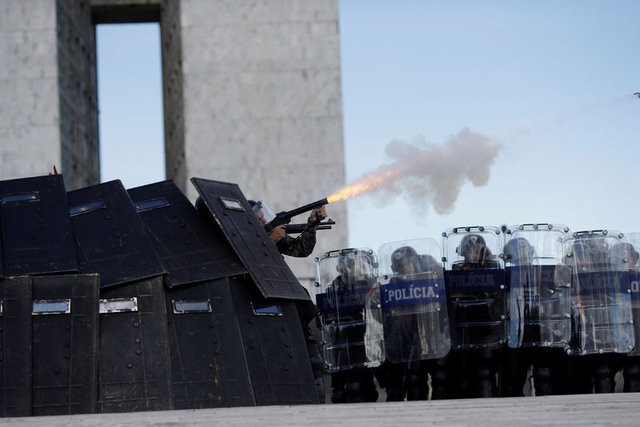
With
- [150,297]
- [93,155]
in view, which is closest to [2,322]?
[150,297]

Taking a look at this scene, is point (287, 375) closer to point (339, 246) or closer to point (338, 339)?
point (338, 339)

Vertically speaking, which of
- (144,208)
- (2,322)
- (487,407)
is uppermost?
(144,208)

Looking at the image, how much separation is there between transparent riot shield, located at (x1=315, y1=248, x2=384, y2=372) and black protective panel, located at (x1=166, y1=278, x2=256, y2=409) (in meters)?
1.92

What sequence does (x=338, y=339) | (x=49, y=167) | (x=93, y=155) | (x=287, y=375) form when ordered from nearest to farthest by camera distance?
1. (x=287, y=375)
2. (x=338, y=339)
3. (x=49, y=167)
4. (x=93, y=155)

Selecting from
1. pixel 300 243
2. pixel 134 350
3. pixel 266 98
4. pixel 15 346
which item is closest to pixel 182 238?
pixel 134 350

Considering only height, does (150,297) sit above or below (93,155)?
below

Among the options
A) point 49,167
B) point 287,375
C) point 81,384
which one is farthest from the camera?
point 49,167

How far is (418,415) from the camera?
11.5 m

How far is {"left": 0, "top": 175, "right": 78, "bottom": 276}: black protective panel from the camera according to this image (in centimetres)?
1548

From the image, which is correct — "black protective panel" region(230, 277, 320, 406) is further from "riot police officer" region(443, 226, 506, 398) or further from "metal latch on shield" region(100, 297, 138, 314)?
"riot police officer" region(443, 226, 506, 398)

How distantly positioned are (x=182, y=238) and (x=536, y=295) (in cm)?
422

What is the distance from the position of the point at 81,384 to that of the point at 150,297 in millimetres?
1286

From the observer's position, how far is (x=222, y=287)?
16047 mm

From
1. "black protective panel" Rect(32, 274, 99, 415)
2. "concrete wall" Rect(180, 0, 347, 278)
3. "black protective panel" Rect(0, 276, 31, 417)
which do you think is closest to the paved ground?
"black protective panel" Rect(32, 274, 99, 415)
